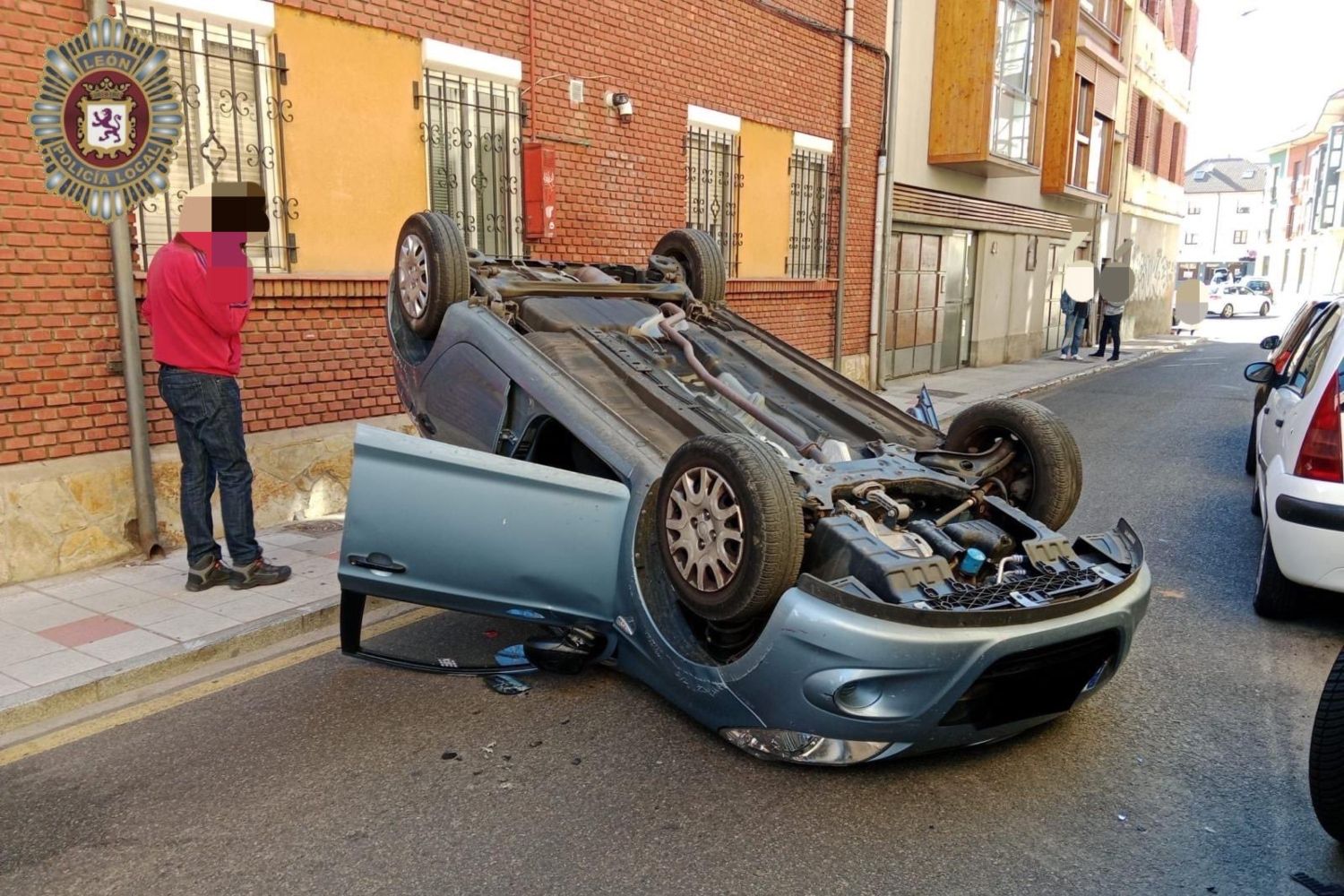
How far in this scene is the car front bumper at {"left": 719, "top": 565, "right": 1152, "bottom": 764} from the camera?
9.39 ft

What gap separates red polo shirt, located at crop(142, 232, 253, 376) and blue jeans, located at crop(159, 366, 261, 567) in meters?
0.10

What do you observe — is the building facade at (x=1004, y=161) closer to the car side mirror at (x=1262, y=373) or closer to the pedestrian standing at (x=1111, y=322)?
the pedestrian standing at (x=1111, y=322)

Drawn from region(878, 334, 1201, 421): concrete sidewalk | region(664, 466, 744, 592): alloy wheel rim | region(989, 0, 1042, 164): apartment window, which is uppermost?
region(989, 0, 1042, 164): apartment window

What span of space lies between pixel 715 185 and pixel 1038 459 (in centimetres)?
787

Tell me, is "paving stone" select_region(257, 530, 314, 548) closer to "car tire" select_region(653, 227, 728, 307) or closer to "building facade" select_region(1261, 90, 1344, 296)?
"car tire" select_region(653, 227, 728, 307)

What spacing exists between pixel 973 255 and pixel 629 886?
16.8 meters

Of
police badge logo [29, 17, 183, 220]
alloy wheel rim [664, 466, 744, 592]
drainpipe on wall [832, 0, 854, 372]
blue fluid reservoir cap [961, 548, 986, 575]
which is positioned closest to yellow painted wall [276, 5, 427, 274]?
police badge logo [29, 17, 183, 220]

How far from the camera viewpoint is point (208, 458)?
16.5ft

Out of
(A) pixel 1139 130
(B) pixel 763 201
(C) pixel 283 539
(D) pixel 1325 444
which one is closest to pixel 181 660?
(C) pixel 283 539

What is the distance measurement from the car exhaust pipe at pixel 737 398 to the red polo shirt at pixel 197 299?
2.22 m

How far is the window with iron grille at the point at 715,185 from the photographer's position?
10.6m

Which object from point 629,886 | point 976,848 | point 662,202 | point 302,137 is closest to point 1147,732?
point 976,848

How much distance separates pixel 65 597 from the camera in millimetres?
5023

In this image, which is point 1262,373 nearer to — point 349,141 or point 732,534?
point 732,534
